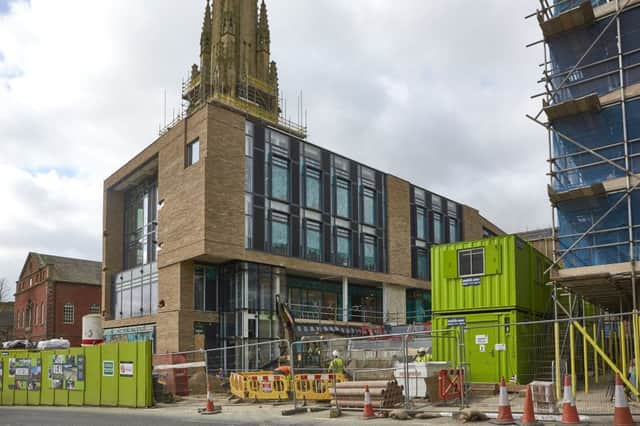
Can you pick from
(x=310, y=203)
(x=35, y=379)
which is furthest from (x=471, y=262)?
(x=310, y=203)

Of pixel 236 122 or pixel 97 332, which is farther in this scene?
pixel 97 332

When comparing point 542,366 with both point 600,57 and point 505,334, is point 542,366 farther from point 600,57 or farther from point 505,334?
point 600,57

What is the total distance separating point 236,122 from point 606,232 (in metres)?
24.0

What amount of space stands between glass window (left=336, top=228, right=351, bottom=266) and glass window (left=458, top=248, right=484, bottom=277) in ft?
72.3

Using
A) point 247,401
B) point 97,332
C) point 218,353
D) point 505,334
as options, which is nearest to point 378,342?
point 247,401

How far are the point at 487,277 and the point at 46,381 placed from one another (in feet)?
65.2

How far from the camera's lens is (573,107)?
58.0 ft

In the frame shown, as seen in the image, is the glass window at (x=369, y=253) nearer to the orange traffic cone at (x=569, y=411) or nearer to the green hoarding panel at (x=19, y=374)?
the green hoarding panel at (x=19, y=374)

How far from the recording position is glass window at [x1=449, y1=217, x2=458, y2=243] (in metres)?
53.2

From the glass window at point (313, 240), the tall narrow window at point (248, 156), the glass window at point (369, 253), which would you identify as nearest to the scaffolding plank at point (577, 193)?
the tall narrow window at point (248, 156)

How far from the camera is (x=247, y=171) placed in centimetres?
3734

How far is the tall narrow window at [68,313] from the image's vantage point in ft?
206

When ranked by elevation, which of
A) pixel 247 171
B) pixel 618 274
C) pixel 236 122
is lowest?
pixel 618 274

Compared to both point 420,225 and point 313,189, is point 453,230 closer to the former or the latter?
point 420,225
